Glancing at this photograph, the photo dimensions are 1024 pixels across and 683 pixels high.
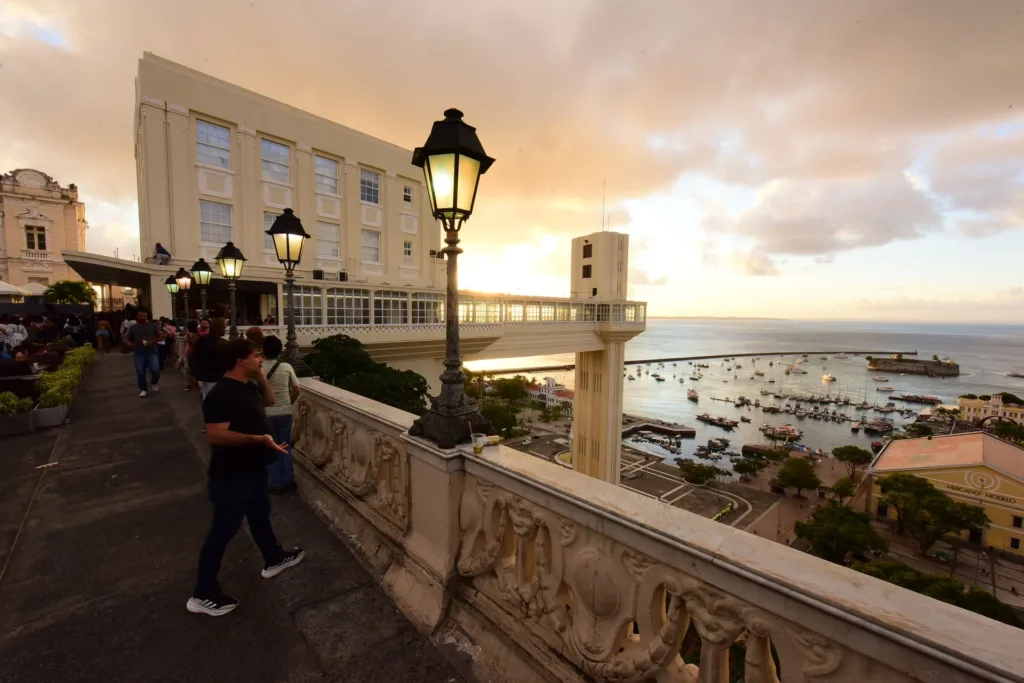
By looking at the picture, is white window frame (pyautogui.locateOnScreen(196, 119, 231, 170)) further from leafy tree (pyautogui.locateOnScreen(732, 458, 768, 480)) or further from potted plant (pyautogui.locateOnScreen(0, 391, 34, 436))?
leafy tree (pyautogui.locateOnScreen(732, 458, 768, 480))

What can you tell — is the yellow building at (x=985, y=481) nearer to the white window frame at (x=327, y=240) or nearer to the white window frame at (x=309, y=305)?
the white window frame at (x=309, y=305)

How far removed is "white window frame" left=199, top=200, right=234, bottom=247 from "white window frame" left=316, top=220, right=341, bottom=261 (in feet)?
14.1

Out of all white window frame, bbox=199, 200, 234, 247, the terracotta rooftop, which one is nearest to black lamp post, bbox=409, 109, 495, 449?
white window frame, bbox=199, 200, 234, 247

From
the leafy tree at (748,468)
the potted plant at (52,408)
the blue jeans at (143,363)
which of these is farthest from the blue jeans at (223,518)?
the leafy tree at (748,468)

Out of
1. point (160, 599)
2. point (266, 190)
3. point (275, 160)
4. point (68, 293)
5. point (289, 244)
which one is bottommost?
point (160, 599)

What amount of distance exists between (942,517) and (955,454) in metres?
8.21

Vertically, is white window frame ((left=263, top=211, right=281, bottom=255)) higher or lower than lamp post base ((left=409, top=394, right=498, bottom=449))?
higher

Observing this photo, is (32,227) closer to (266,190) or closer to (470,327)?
(266,190)

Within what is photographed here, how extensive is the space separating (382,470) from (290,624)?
1.24 m

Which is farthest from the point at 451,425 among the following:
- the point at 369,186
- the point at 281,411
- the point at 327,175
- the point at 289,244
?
the point at 369,186

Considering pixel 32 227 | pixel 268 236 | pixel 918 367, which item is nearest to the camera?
pixel 268 236

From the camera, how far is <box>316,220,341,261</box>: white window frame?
76.6ft

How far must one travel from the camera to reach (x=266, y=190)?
70.0 feet

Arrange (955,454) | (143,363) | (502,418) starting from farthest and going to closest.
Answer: (502,418)
(955,454)
(143,363)
